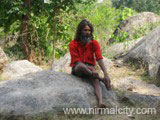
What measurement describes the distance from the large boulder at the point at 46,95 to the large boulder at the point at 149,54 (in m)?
3.36

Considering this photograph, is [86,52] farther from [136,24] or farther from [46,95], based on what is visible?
[136,24]

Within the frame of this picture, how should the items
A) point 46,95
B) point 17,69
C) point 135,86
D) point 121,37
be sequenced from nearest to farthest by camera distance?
point 46,95 < point 135,86 < point 17,69 < point 121,37

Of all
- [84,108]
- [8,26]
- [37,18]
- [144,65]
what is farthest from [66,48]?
[84,108]

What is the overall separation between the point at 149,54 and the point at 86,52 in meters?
3.87

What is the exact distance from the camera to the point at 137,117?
12.3 ft

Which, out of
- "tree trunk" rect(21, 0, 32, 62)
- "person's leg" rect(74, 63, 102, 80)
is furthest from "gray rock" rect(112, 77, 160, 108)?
"tree trunk" rect(21, 0, 32, 62)

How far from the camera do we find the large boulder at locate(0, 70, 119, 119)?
3346 mm

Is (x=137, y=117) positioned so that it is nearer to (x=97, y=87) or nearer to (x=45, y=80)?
(x=97, y=87)

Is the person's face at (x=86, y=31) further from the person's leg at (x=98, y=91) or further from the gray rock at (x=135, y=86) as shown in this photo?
the gray rock at (x=135, y=86)

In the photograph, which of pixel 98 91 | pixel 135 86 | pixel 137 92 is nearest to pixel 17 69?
pixel 135 86

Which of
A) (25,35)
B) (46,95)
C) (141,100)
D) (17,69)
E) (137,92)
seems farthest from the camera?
(25,35)

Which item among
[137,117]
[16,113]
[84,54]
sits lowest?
[137,117]

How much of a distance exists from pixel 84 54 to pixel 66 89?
806 mm

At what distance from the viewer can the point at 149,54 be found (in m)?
7.61
